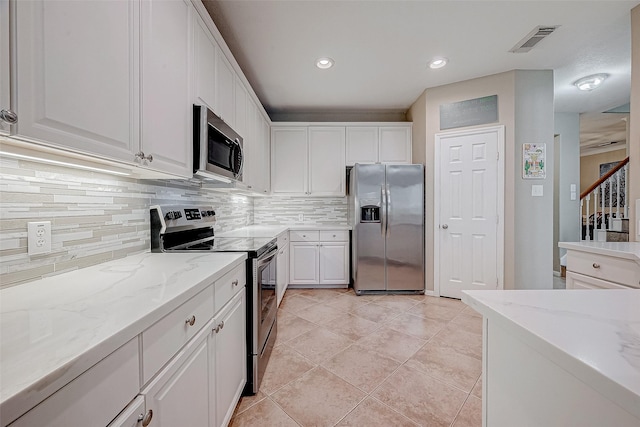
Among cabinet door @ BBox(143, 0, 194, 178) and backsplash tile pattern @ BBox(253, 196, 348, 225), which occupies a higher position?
cabinet door @ BBox(143, 0, 194, 178)

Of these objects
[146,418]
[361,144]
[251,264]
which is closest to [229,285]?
[251,264]

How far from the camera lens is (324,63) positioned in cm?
259

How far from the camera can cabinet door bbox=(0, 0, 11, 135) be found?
2.01 feet

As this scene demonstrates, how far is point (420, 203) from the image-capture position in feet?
10.6

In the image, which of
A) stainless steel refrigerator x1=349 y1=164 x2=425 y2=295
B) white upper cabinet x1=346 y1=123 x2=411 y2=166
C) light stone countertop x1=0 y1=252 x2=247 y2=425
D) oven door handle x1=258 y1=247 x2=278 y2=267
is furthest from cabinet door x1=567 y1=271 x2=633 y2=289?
white upper cabinet x1=346 y1=123 x2=411 y2=166

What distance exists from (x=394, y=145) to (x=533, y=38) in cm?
172

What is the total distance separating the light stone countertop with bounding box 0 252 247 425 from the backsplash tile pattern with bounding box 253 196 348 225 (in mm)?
2711

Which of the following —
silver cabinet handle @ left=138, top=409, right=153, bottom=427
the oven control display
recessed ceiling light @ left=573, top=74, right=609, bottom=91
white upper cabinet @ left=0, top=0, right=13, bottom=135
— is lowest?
silver cabinet handle @ left=138, top=409, right=153, bottom=427

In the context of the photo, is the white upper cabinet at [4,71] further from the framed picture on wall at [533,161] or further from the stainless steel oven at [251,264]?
the framed picture on wall at [533,161]

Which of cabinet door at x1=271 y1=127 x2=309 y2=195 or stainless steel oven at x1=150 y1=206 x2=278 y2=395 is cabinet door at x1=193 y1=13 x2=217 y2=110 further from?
cabinet door at x1=271 y1=127 x2=309 y2=195

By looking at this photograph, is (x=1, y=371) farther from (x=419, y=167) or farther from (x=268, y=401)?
(x=419, y=167)

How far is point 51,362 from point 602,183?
5.49 meters

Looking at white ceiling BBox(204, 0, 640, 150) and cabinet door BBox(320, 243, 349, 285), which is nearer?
white ceiling BBox(204, 0, 640, 150)

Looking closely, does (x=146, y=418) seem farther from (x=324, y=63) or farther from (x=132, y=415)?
(x=324, y=63)
